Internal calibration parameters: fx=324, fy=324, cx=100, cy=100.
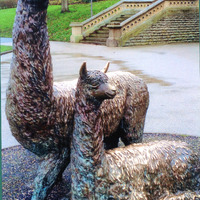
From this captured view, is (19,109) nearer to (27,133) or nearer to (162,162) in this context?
(27,133)

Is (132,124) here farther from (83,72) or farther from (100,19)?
(100,19)

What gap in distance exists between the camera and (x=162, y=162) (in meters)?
2.55

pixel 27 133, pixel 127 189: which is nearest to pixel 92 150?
Result: pixel 127 189

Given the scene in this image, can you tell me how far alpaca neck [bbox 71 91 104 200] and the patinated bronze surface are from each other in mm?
385

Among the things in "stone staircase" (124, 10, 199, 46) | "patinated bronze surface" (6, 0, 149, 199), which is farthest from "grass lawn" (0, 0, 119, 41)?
"patinated bronze surface" (6, 0, 149, 199)

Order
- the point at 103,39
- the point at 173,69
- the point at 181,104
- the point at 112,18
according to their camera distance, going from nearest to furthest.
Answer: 1. the point at 181,104
2. the point at 173,69
3. the point at 103,39
4. the point at 112,18

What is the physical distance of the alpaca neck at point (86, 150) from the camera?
7.26 ft

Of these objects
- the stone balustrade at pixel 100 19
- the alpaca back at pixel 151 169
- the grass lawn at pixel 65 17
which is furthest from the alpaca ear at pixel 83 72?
the grass lawn at pixel 65 17

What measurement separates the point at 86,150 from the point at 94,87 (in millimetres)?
443

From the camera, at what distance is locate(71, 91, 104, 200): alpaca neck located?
2213 millimetres

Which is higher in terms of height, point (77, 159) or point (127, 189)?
point (77, 159)

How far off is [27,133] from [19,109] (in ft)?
0.76

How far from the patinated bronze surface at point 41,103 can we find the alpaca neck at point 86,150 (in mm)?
385

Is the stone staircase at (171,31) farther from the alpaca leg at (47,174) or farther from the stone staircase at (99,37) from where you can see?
the alpaca leg at (47,174)
